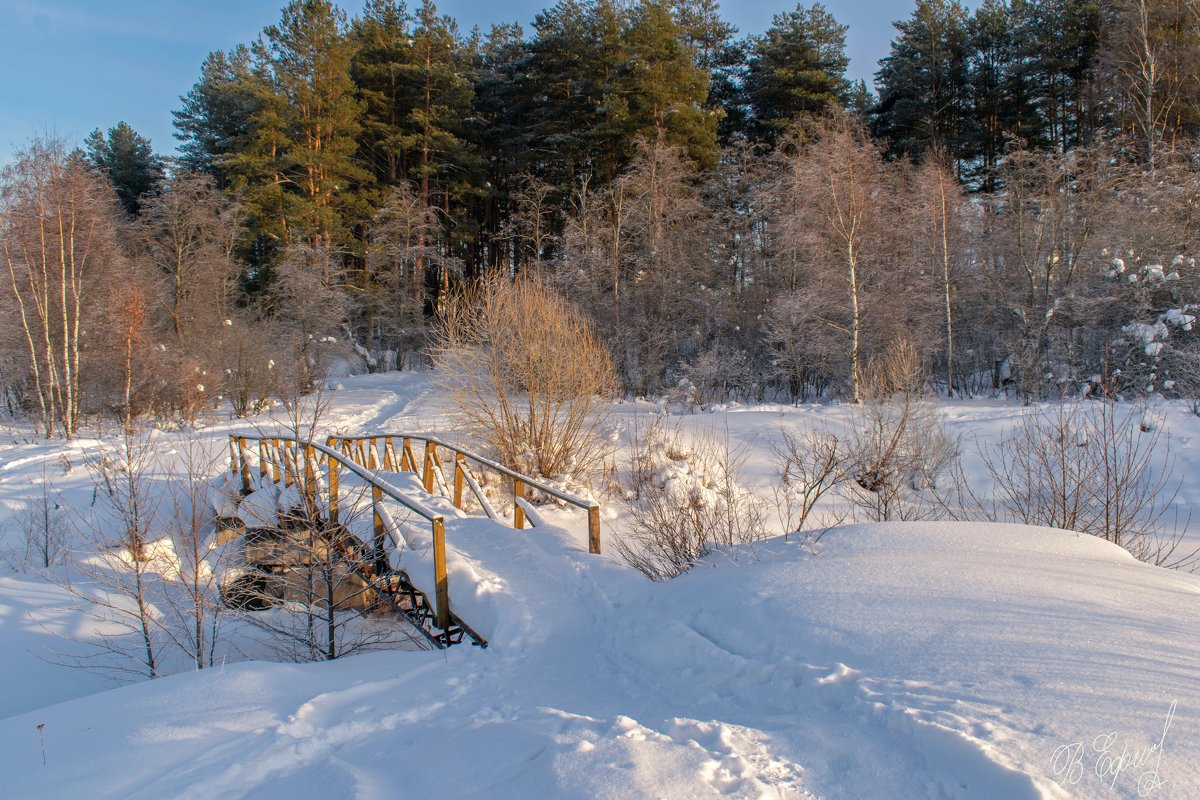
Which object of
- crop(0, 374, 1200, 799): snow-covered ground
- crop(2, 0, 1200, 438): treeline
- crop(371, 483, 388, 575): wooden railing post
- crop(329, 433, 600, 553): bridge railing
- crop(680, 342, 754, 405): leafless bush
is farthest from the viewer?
crop(680, 342, 754, 405): leafless bush

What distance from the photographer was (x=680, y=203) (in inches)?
1080

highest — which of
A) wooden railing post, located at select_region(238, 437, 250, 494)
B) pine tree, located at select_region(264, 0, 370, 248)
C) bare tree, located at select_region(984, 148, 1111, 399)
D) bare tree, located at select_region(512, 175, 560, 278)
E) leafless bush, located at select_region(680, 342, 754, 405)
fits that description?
pine tree, located at select_region(264, 0, 370, 248)

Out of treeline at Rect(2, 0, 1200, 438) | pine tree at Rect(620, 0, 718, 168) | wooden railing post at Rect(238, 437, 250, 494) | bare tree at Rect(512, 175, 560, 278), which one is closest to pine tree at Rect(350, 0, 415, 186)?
treeline at Rect(2, 0, 1200, 438)

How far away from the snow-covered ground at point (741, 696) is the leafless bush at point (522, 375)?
660 cm

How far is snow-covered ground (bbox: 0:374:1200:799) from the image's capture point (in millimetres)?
2684

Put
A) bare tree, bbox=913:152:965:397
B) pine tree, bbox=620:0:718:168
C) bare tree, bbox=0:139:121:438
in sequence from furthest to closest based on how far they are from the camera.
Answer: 1. pine tree, bbox=620:0:718:168
2. bare tree, bbox=913:152:965:397
3. bare tree, bbox=0:139:121:438

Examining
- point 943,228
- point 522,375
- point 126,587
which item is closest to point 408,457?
point 522,375

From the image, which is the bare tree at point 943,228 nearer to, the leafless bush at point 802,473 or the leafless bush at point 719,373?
the leafless bush at point 719,373

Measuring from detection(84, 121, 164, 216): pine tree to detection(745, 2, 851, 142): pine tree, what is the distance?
1354 inches

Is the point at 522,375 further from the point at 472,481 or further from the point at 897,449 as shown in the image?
the point at 897,449

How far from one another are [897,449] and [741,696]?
925 cm

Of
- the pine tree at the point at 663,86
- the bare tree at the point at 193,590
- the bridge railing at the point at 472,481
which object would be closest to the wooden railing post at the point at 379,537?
the bridge railing at the point at 472,481

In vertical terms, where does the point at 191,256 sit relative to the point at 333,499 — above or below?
above

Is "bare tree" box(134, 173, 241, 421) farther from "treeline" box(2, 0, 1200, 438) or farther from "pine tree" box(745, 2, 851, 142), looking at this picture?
"pine tree" box(745, 2, 851, 142)
